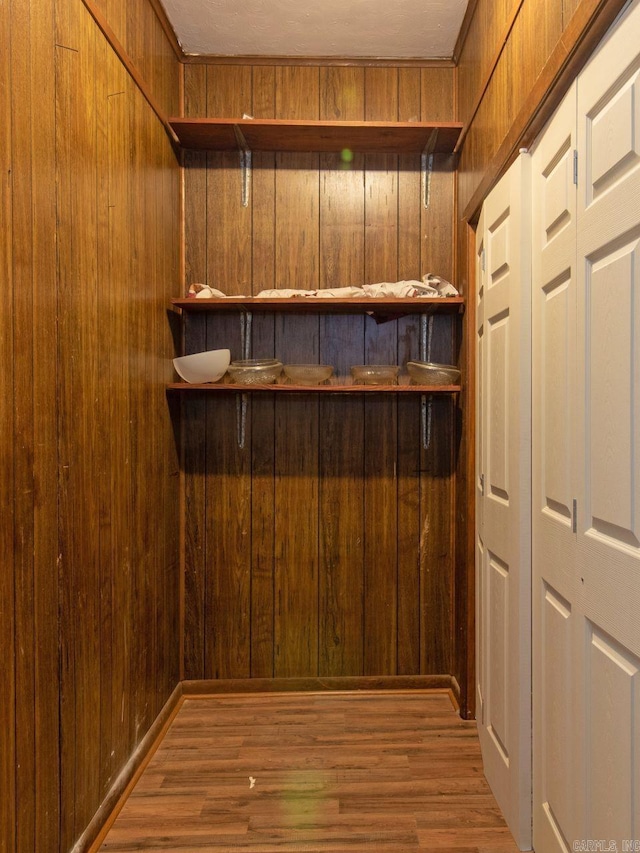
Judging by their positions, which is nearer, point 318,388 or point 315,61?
point 318,388

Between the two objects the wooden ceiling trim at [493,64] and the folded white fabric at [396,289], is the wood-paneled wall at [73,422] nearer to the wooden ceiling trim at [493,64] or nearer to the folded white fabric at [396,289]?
the folded white fabric at [396,289]

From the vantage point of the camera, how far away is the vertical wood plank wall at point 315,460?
2.78 meters

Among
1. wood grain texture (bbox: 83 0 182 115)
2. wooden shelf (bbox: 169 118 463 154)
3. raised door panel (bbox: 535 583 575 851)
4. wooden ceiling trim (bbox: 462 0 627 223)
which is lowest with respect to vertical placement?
raised door panel (bbox: 535 583 575 851)


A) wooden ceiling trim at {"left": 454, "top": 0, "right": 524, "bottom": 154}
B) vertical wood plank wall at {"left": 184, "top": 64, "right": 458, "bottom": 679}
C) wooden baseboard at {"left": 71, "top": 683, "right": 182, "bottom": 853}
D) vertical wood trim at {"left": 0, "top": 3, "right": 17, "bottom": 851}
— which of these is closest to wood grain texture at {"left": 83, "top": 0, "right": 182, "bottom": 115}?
vertical wood plank wall at {"left": 184, "top": 64, "right": 458, "bottom": 679}

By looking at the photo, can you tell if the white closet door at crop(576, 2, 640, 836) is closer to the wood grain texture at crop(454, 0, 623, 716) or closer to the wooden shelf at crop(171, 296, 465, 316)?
the wood grain texture at crop(454, 0, 623, 716)

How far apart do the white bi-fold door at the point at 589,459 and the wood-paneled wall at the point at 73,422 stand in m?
1.26

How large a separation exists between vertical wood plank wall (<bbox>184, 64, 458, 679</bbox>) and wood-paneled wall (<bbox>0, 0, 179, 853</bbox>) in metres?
0.41

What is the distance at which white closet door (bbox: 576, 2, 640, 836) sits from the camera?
1087 millimetres

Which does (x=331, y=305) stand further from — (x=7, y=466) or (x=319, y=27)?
(x=7, y=466)

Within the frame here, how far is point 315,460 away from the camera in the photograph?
9.15 ft

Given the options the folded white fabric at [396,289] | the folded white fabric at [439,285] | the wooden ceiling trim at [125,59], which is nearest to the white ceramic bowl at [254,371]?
the folded white fabric at [396,289]

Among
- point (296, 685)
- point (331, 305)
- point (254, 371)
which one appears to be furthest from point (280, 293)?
point (296, 685)

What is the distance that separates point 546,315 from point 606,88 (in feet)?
1.79

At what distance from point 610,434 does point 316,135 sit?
200 centimetres
